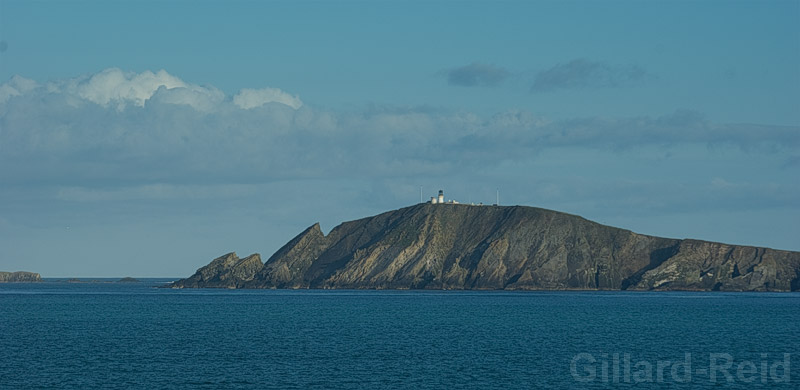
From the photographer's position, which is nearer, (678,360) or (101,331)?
(678,360)

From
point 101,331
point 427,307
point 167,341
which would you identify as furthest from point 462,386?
point 427,307

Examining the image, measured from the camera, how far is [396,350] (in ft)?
298

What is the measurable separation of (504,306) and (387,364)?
96.9 metres

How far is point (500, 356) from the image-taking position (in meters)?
86.2

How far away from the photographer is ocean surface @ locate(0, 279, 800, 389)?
233ft

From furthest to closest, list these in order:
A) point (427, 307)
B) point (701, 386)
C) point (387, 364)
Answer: point (427, 307)
point (387, 364)
point (701, 386)

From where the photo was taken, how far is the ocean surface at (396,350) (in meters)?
70.9

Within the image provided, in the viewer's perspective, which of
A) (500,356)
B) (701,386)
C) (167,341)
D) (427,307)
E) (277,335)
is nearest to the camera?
(701,386)

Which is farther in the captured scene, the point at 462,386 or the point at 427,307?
the point at 427,307

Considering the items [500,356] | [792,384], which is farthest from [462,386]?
[792,384]

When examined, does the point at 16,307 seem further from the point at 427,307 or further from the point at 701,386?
the point at 701,386

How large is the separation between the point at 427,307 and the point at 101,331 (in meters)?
69.9

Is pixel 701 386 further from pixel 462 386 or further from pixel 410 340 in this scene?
pixel 410 340

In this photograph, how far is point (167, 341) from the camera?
9862 cm
